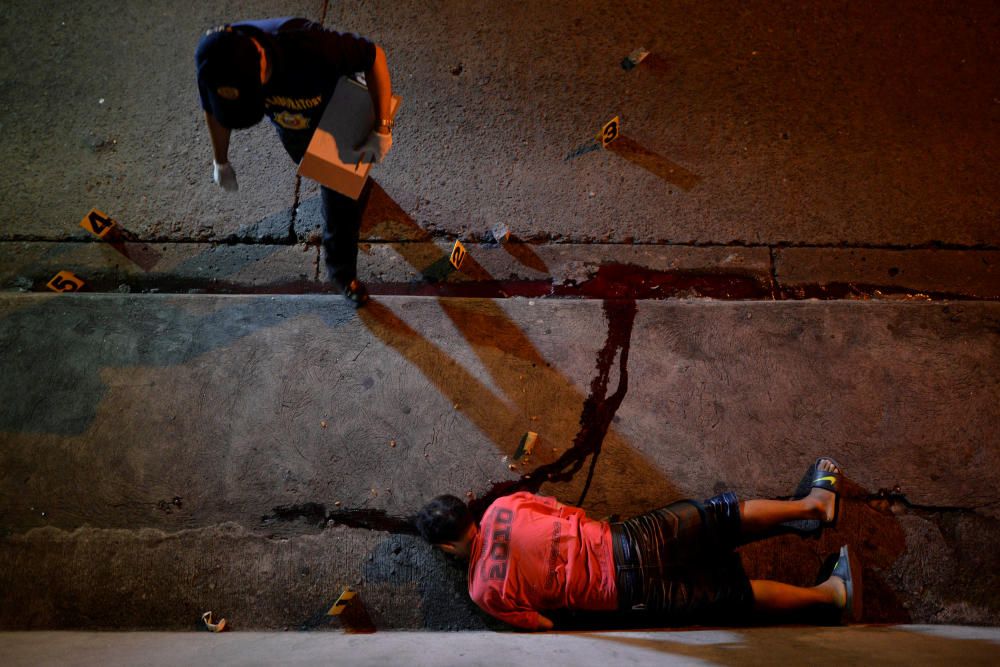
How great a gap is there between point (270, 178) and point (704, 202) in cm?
266

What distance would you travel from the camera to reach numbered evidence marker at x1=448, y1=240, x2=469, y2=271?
10.5ft

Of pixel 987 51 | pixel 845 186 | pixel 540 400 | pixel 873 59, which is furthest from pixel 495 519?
pixel 987 51

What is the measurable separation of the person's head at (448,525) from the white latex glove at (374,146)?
62.1 inches

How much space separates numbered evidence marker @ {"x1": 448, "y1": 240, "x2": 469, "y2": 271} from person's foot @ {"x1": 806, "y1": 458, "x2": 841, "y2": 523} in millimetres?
2180

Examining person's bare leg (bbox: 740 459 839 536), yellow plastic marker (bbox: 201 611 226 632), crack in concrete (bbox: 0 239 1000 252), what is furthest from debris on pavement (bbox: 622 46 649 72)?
yellow plastic marker (bbox: 201 611 226 632)

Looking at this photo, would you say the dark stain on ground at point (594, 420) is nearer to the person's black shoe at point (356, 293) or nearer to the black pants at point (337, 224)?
the person's black shoe at point (356, 293)

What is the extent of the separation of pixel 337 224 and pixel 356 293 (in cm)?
50

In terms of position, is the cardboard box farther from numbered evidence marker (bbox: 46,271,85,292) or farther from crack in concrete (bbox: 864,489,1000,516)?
crack in concrete (bbox: 864,489,1000,516)

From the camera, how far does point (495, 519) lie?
2.58m

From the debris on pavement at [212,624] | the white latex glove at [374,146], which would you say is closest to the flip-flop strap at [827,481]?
the white latex glove at [374,146]

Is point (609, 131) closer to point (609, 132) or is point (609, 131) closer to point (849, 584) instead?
point (609, 132)

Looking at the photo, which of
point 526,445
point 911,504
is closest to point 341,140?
point 526,445

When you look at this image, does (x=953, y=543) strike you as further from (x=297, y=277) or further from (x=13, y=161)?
(x=13, y=161)

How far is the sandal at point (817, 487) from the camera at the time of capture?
2.76m
